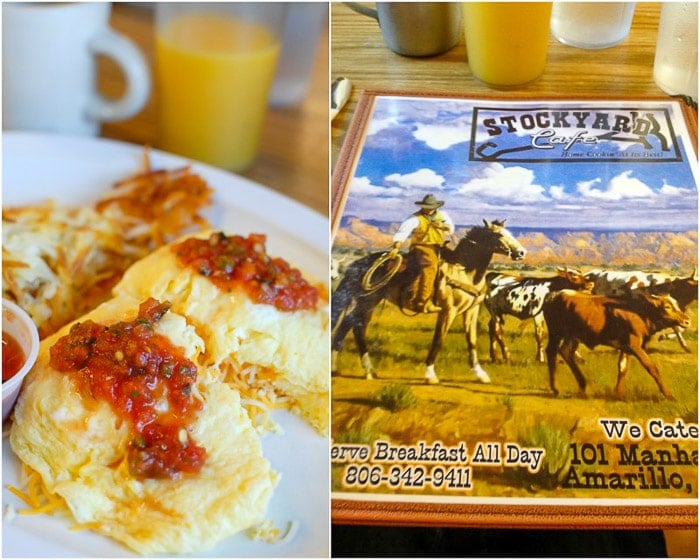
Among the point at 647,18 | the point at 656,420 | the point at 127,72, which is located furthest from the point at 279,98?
the point at 656,420

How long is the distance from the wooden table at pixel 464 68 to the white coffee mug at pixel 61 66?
1.12 ft

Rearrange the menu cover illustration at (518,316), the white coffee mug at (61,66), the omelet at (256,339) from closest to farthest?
the menu cover illustration at (518,316) < the omelet at (256,339) < the white coffee mug at (61,66)

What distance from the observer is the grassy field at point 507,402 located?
24.4 inches

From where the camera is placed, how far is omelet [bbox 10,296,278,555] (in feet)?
2.05

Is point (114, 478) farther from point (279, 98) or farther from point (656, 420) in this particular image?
point (279, 98)

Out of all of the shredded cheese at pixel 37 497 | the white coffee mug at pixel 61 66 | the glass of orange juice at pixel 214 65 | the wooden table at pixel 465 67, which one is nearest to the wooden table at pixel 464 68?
the wooden table at pixel 465 67

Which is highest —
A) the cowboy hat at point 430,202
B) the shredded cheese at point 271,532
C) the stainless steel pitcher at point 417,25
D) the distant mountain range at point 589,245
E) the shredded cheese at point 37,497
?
the stainless steel pitcher at point 417,25

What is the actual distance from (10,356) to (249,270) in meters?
0.24

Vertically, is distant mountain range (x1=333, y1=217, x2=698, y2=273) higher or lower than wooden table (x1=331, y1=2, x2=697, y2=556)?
lower

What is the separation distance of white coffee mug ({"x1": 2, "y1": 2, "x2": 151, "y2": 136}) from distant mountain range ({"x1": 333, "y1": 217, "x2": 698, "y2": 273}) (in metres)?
0.50

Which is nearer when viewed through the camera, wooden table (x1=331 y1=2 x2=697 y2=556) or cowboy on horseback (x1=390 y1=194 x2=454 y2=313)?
cowboy on horseback (x1=390 y1=194 x2=454 y2=313)

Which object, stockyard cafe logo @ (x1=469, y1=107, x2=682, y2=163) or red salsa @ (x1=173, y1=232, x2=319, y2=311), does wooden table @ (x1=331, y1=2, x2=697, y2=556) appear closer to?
stockyard cafe logo @ (x1=469, y1=107, x2=682, y2=163)

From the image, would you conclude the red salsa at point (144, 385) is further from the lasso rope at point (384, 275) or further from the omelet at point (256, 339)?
the lasso rope at point (384, 275)

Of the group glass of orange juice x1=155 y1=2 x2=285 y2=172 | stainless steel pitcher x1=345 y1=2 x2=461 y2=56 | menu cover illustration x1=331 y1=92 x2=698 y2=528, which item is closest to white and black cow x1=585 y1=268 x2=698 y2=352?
menu cover illustration x1=331 y1=92 x2=698 y2=528
